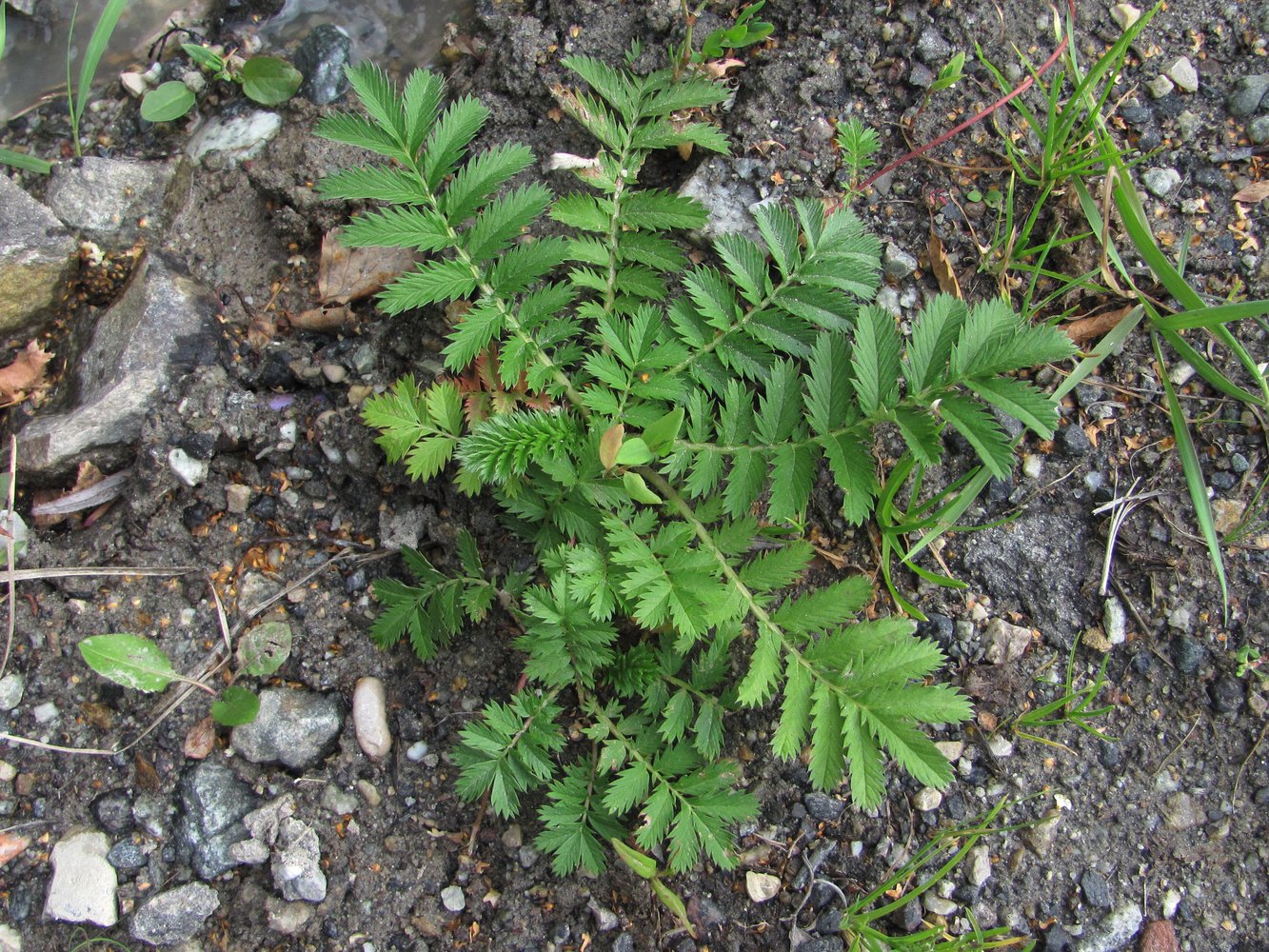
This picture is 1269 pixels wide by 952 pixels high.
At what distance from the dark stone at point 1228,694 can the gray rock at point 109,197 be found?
3.28m

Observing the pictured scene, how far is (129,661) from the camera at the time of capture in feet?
7.85

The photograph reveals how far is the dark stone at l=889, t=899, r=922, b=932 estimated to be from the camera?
2.29 m

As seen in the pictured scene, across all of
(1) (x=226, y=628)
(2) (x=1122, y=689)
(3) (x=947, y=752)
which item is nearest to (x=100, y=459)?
(1) (x=226, y=628)

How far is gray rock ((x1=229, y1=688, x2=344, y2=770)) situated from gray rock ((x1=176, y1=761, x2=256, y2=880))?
0.08 m

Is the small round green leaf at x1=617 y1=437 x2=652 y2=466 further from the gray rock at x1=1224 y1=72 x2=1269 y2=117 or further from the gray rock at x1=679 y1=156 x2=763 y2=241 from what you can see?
the gray rock at x1=1224 y1=72 x2=1269 y2=117

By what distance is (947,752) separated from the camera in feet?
7.88

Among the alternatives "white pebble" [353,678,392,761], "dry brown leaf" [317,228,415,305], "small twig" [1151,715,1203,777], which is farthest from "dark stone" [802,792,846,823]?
"dry brown leaf" [317,228,415,305]

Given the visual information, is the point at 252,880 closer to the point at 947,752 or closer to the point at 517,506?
the point at 517,506

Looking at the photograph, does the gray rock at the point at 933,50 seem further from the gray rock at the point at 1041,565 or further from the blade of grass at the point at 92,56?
the blade of grass at the point at 92,56

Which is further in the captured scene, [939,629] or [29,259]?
[29,259]

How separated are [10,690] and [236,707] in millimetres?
635

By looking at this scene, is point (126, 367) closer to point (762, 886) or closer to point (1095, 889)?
point (762, 886)

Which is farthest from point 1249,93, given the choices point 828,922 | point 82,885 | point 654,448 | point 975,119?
point 82,885

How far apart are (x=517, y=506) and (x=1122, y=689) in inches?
64.4
